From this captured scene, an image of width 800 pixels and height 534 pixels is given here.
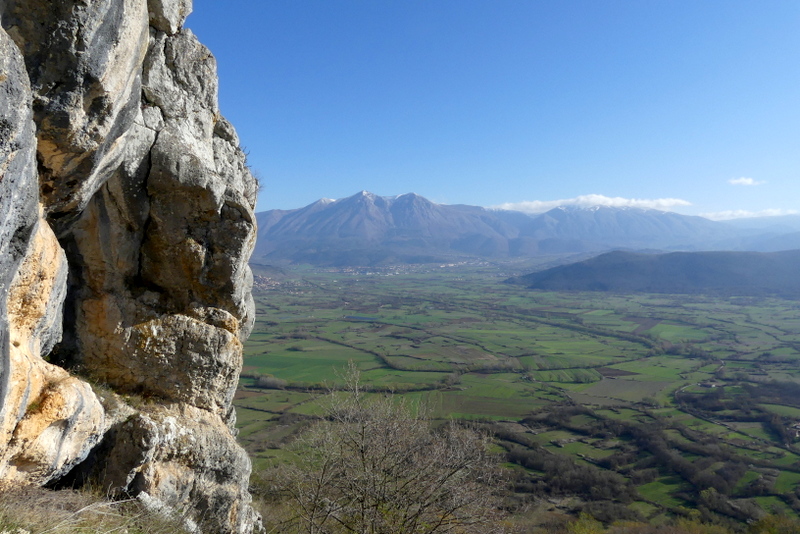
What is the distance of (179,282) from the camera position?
1015cm

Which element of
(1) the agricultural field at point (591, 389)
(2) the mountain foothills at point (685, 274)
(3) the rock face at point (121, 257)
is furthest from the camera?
(2) the mountain foothills at point (685, 274)

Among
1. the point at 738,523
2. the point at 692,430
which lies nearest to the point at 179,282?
the point at 738,523

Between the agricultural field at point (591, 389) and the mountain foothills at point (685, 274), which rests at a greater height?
the mountain foothills at point (685, 274)

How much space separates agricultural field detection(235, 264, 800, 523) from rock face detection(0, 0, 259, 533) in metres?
7.35

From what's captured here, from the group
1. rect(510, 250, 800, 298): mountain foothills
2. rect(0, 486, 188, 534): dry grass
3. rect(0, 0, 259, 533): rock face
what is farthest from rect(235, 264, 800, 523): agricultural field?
rect(510, 250, 800, 298): mountain foothills

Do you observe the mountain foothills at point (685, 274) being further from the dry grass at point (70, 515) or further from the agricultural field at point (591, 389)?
the dry grass at point (70, 515)

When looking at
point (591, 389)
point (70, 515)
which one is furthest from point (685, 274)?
point (70, 515)

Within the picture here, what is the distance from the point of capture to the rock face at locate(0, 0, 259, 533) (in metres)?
5.81

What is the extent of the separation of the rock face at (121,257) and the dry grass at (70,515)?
33cm

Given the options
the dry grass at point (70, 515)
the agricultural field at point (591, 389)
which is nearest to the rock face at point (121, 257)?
the dry grass at point (70, 515)

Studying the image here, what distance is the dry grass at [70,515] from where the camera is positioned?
230 inches

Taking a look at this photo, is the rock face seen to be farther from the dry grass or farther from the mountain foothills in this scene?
the mountain foothills

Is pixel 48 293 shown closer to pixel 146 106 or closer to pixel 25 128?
pixel 25 128

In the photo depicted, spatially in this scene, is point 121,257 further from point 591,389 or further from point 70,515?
point 591,389
